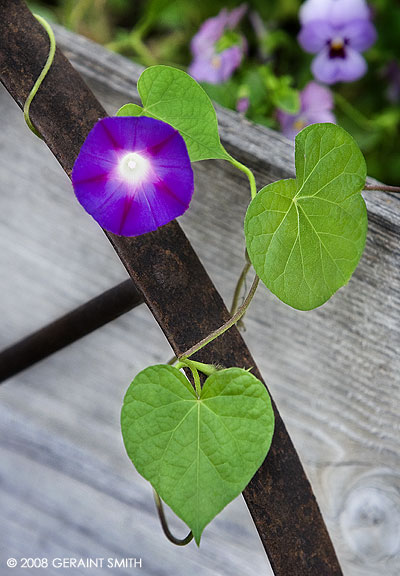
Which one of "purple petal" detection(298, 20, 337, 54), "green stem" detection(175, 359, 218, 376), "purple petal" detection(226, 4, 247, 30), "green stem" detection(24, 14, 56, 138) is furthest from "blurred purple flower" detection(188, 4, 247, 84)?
"green stem" detection(175, 359, 218, 376)

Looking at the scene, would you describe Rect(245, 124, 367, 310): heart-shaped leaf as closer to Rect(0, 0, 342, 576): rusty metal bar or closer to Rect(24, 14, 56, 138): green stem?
Rect(0, 0, 342, 576): rusty metal bar

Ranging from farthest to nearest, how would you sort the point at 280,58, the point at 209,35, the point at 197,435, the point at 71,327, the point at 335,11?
1. the point at 280,58
2. the point at 209,35
3. the point at 335,11
4. the point at 71,327
5. the point at 197,435

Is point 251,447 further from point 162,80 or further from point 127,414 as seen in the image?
point 162,80

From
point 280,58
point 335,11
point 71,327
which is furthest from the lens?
point 280,58

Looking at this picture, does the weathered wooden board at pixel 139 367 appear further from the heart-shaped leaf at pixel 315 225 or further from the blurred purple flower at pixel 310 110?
the blurred purple flower at pixel 310 110

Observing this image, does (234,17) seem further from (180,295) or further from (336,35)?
(180,295)

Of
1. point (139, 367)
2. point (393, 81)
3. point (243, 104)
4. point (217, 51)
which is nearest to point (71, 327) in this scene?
point (139, 367)
